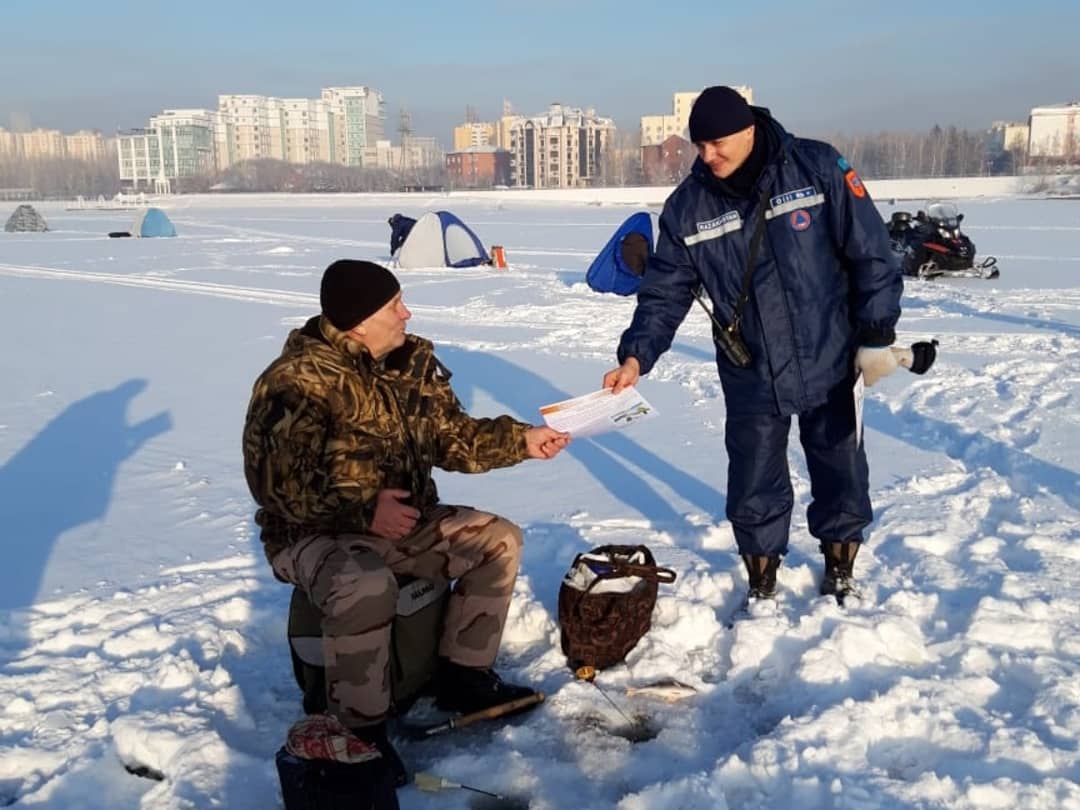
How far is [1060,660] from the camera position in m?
2.92

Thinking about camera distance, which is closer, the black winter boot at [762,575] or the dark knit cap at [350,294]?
the dark knit cap at [350,294]

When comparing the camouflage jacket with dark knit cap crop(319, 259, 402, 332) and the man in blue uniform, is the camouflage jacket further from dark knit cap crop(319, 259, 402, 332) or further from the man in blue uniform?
the man in blue uniform

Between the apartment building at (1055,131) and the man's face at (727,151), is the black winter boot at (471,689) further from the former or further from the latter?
the apartment building at (1055,131)

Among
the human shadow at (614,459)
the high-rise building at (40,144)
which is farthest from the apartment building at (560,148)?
the human shadow at (614,459)

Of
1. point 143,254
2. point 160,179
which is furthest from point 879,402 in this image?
point 160,179

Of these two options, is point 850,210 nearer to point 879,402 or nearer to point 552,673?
point 552,673

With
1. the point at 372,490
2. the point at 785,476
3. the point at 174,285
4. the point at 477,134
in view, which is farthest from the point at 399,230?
the point at 477,134

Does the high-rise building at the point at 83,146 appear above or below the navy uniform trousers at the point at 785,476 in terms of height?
above

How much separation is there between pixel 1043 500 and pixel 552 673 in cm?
274

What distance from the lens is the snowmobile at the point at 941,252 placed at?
14.0m

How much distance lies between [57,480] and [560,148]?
349 ft

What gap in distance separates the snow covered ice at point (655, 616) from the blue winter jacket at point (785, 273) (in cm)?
86

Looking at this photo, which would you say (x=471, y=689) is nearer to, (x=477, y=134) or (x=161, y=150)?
(x=161, y=150)

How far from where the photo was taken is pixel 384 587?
2506 mm
